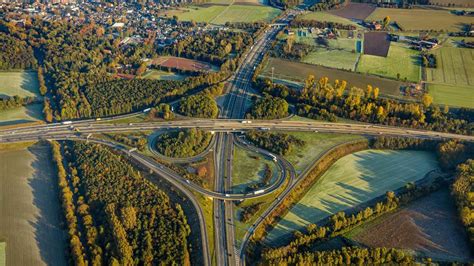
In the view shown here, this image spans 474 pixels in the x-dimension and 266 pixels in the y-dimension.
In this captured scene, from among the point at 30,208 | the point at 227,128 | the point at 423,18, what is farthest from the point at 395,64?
the point at 30,208

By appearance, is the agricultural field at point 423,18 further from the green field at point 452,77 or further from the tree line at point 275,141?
the tree line at point 275,141

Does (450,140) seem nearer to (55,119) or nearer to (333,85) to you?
(333,85)

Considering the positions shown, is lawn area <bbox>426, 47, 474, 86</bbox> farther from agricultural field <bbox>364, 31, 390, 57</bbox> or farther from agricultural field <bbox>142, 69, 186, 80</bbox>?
agricultural field <bbox>142, 69, 186, 80</bbox>

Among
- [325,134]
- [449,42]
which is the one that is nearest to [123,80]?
[325,134]

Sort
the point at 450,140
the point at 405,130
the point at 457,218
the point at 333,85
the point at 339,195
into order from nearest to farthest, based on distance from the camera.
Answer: the point at 457,218 < the point at 339,195 < the point at 450,140 < the point at 405,130 < the point at 333,85

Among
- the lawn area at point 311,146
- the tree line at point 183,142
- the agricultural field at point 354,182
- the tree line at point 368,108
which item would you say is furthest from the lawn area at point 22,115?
the agricultural field at point 354,182

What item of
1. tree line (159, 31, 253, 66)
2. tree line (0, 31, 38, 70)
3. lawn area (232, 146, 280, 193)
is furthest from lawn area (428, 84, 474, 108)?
tree line (0, 31, 38, 70)

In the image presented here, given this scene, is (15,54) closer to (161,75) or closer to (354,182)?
(161,75)
